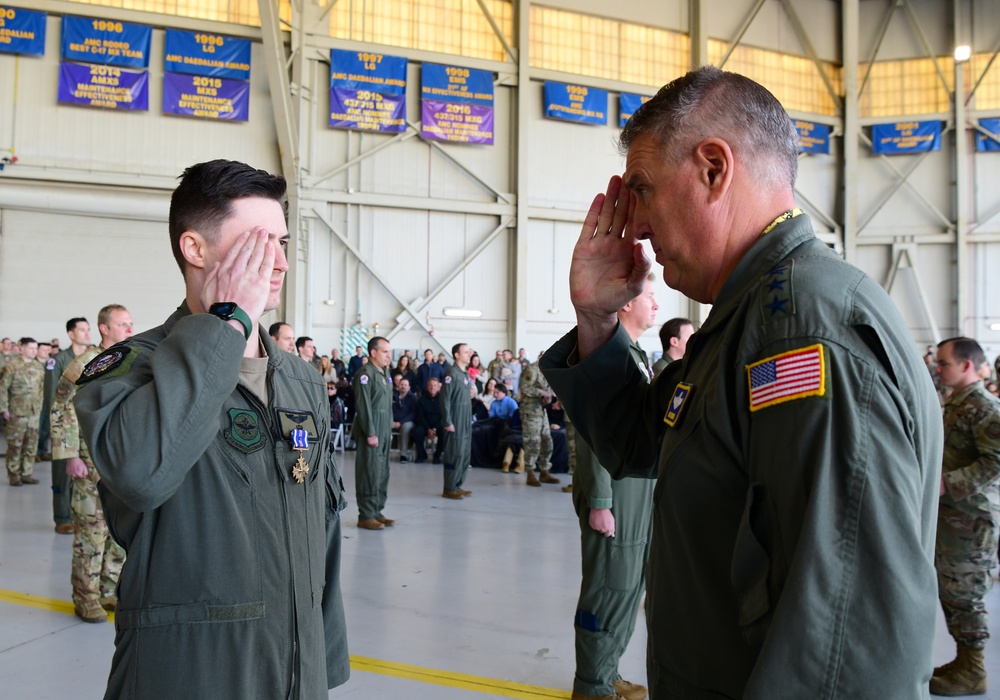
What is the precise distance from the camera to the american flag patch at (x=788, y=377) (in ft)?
2.99

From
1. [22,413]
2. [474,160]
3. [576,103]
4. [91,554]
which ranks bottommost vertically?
[91,554]

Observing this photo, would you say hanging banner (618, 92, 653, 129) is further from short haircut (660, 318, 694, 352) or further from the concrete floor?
short haircut (660, 318, 694, 352)

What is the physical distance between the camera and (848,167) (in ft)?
56.2

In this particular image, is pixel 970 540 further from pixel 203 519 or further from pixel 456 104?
pixel 456 104

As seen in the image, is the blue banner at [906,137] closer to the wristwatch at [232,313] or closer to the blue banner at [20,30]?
the blue banner at [20,30]

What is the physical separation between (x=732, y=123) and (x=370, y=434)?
6.54 m

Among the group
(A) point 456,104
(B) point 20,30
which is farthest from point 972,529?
(B) point 20,30

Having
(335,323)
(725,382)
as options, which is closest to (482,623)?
(725,382)

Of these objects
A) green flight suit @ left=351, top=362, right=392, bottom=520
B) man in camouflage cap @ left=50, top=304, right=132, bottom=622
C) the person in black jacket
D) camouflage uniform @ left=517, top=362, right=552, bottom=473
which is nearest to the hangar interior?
camouflage uniform @ left=517, top=362, right=552, bottom=473

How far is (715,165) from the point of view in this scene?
119cm

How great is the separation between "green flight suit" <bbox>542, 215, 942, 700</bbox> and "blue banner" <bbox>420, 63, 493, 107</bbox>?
14.7 metres

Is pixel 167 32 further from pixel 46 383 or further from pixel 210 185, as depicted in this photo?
pixel 210 185

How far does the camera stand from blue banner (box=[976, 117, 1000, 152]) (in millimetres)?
16578

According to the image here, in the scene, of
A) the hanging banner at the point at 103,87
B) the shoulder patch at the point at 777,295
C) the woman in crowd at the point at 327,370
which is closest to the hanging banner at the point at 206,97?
the hanging banner at the point at 103,87
